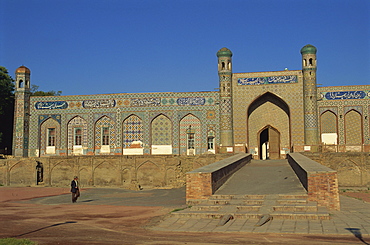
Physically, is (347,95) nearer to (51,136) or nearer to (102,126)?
Answer: (102,126)

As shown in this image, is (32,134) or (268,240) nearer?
(268,240)

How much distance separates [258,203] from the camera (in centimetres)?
951

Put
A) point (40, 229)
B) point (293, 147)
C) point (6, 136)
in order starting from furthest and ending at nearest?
point (6, 136)
point (293, 147)
point (40, 229)

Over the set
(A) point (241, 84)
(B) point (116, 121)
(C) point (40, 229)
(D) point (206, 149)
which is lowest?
(C) point (40, 229)

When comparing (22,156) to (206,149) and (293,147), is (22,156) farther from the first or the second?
(293,147)

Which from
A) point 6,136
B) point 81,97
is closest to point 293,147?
point 81,97

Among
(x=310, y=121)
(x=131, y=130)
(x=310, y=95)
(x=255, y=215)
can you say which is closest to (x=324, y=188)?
(x=255, y=215)

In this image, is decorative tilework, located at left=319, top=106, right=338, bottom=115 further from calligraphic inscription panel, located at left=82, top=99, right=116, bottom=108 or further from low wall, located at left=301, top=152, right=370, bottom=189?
calligraphic inscription panel, located at left=82, top=99, right=116, bottom=108

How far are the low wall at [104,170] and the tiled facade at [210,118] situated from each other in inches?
87.6

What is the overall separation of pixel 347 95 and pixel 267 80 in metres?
4.65

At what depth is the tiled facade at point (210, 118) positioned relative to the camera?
25328 millimetres

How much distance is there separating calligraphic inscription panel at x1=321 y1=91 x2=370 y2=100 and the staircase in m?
17.1

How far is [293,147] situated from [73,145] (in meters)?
13.6

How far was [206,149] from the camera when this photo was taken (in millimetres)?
26219
